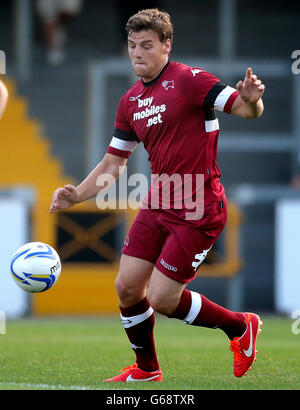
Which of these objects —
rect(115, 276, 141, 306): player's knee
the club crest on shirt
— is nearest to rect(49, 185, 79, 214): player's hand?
rect(115, 276, 141, 306): player's knee

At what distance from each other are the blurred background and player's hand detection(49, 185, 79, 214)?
218 inches

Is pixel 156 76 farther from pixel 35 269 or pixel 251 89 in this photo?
pixel 35 269

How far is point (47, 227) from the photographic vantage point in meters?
12.0

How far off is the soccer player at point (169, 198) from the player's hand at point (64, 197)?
0.01 m

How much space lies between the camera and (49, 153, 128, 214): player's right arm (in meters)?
5.96

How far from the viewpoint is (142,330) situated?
5871 mm

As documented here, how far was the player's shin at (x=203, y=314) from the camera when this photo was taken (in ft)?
19.1

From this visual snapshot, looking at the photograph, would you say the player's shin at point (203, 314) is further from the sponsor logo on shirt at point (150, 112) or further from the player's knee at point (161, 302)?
the sponsor logo on shirt at point (150, 112)

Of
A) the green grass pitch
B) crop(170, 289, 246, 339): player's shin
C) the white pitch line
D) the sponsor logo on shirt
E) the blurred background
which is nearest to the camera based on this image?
the white pitch line

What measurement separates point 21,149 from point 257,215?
4.11 metres

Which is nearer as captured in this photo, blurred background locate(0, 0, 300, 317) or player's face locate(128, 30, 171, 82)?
player's face locate(128, 30, 171, 82)

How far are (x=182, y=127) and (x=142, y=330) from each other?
1.38 m

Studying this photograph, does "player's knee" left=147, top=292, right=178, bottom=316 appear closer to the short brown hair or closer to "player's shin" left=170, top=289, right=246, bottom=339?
"player's shin" left=170, top=289, right=246, bottom=339

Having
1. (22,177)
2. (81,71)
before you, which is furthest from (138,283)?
(81,71)
